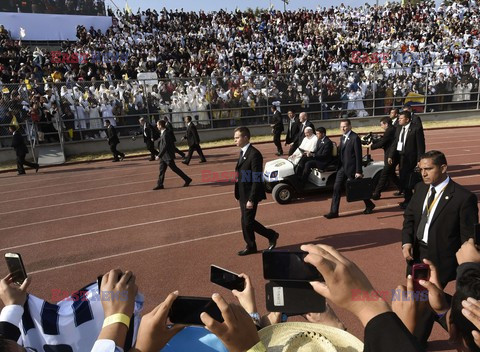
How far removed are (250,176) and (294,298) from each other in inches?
174

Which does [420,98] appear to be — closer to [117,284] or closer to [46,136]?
[46,136]

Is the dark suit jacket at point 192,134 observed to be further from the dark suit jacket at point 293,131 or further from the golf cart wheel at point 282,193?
the golf cart wheel at point 282,193

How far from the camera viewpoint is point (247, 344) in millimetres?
1402

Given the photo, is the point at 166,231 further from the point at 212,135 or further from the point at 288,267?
the point at 212,135

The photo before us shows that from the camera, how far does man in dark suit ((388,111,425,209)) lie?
7.48 meters

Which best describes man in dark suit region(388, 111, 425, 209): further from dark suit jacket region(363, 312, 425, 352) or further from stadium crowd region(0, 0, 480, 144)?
stadium crowd region(0, 0, 480, 144)

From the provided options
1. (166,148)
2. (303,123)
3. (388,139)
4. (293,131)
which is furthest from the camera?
(293,131)

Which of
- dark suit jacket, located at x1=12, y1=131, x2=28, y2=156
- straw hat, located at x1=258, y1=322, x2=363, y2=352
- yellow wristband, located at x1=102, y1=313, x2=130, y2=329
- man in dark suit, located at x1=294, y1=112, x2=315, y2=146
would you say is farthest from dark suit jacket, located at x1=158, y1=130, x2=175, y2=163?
straw hat, located at x1=258, y1=322, x2=363, y2=352

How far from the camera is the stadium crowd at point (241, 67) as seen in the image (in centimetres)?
1709

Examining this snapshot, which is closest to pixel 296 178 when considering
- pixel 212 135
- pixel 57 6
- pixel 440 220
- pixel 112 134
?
pixel 440 220

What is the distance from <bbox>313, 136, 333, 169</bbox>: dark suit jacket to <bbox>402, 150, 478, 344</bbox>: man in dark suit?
15.6 ft

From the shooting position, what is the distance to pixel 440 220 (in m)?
3.57

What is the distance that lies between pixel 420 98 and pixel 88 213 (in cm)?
1856

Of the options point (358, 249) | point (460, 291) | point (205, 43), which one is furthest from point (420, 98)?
point (460, 291)
